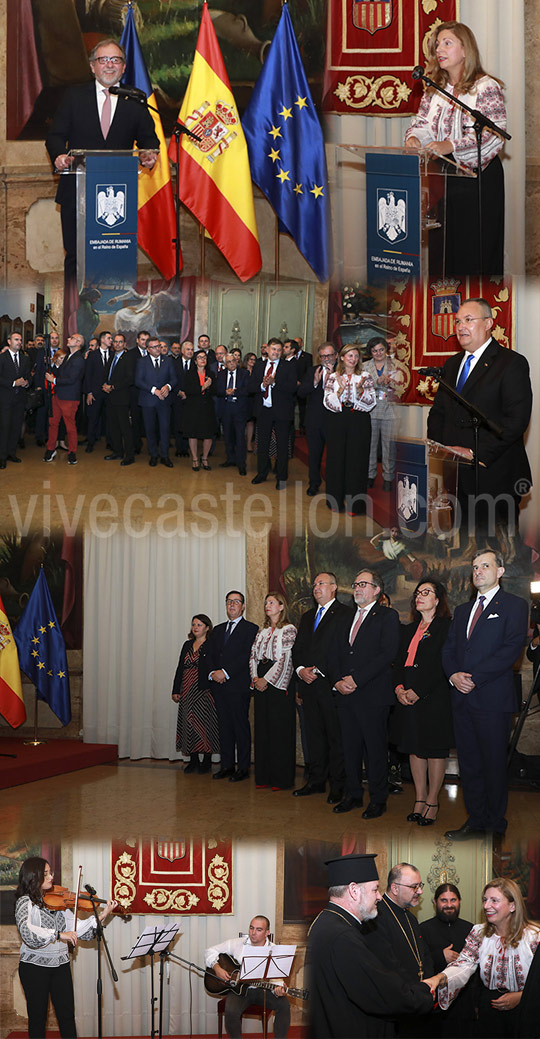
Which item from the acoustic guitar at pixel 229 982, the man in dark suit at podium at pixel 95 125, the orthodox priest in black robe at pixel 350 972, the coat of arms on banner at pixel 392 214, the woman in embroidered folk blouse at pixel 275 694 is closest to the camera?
the orthodox priest in black robe at pixel 350 972

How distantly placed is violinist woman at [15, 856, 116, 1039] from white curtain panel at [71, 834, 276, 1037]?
1594 millimetres

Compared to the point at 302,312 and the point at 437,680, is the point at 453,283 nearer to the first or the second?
the point at 302,312

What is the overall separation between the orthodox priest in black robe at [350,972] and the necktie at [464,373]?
8.54ft

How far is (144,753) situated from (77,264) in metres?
4.55

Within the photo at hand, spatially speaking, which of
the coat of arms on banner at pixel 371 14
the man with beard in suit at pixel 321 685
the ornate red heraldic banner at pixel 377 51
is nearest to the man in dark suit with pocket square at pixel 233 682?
the man with beard in suit at pixel 321 685

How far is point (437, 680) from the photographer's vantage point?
263 inches

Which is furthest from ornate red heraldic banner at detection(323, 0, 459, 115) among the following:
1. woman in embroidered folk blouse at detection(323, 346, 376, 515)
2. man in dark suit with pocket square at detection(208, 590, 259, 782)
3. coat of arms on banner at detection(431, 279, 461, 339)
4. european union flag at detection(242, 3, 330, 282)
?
man in dark suit with pocket square at detection(208, 590, 259, 782)

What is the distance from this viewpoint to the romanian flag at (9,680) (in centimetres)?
920

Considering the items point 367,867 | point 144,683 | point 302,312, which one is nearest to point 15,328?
point 302,312

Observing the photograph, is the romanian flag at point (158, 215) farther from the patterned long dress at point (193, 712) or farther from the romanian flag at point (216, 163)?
the patterned long dress at point (193, 712)

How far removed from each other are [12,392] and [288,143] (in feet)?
10.1

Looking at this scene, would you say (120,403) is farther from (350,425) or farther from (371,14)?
(371,14)

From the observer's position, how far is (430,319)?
7160 millimetres

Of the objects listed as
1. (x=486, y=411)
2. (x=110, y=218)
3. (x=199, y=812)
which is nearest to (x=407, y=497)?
(x=486, y=411)
